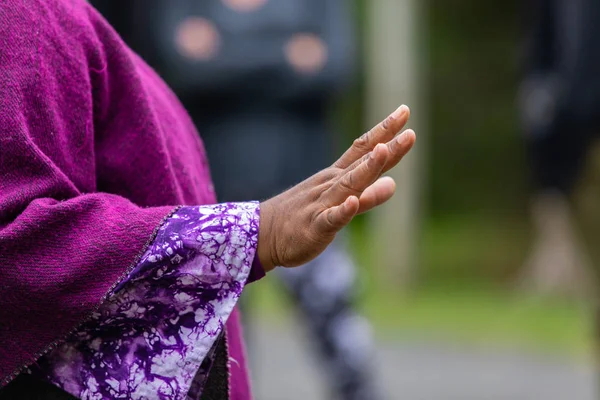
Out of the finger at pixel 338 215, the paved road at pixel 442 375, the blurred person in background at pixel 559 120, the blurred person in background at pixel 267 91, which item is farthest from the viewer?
the paved road at pixel 442 375

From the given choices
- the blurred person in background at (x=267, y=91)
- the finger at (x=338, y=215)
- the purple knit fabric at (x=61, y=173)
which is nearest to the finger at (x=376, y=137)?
the finger at (x=338, y=215)

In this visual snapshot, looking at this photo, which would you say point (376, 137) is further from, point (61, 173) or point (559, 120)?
point (559, 120)

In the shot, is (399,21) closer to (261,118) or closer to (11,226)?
(261,118)

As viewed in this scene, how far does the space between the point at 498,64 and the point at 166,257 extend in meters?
10.0

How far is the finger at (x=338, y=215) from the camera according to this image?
151cm

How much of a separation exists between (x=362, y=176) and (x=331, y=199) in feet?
0.18

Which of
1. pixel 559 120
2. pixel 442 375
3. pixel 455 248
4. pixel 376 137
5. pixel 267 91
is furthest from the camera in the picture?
pixel 455 248

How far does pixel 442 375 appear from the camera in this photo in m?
5.29

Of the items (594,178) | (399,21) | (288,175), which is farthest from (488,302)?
(288,175)

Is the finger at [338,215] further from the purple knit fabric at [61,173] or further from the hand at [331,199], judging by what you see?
the purple knit fabric at [61,173]

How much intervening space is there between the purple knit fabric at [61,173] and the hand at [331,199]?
0.16m

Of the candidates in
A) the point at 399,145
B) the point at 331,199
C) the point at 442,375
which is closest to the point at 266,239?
the point at 331,199

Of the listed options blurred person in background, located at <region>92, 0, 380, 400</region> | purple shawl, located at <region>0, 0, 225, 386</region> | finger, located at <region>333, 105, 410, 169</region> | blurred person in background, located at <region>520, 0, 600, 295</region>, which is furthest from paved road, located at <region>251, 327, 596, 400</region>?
finger, located at <region>333, 105, 410, 169</region>

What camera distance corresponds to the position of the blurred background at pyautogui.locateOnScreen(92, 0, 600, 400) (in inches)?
152
